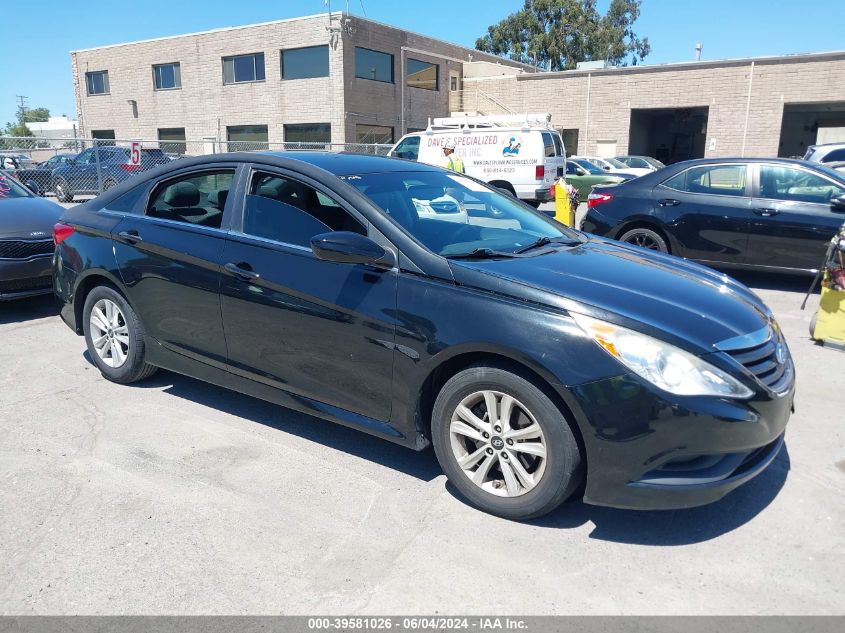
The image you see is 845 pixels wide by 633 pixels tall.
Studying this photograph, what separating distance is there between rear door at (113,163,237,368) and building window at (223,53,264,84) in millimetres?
30181

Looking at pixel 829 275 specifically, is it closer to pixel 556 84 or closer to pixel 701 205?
pixel 701 205

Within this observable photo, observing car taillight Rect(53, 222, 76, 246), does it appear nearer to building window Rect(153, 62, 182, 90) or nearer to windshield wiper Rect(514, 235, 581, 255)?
windshield wiper Rect(514, 235, 581, 255)

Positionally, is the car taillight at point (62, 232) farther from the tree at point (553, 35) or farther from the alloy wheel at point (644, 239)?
the tree at point (553, 35)

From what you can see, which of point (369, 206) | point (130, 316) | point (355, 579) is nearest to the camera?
point (355, 579)

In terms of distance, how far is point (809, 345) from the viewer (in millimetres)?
5992

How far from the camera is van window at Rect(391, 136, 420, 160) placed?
19.7 m

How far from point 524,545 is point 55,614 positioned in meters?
1.95

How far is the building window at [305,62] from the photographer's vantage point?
29.8 m

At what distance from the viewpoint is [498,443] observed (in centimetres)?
312

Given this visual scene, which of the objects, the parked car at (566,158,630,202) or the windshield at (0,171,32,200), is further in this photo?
the parked car at (566,158,630,202)

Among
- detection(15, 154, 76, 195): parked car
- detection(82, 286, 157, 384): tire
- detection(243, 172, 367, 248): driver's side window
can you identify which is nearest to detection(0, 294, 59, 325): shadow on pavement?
detection(82, 286, 157, 384): tire

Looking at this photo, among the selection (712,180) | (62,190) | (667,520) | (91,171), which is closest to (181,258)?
(667,520)

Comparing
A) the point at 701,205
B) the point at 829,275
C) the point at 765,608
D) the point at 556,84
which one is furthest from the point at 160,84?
the point at 765,608

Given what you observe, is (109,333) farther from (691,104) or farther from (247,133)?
(691,104)
